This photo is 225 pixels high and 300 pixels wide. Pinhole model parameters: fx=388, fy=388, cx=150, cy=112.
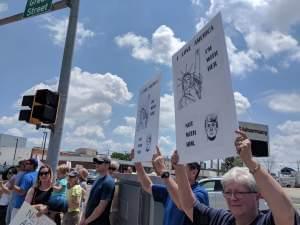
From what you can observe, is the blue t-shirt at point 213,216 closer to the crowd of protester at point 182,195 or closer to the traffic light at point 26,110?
the crowd of protester at point 182,195

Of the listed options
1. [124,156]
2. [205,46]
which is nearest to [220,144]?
[205,46]

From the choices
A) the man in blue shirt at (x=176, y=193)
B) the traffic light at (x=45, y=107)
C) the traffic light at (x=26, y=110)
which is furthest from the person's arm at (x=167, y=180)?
the traffic light at (x=26, y=110)

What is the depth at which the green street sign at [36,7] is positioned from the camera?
8.45 metres

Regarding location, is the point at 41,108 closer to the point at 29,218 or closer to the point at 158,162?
the point at 29,218

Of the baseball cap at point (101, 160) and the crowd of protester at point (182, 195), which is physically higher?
the baseball cap at point (101, 160)

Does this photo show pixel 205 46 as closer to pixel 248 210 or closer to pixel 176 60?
pixel 176 60

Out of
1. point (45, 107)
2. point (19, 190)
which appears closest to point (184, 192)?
point (19, 190)

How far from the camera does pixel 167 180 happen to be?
358 centimetres

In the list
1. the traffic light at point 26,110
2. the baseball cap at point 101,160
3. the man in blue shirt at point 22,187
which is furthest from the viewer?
the traffic light at point 26,110

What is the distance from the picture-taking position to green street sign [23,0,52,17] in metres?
8.45

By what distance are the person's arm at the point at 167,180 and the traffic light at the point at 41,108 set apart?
3434 mm

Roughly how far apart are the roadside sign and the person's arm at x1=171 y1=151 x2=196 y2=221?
367cm

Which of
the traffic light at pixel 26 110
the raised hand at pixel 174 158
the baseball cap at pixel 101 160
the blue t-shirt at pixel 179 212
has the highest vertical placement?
the traffic light at pixel 26 110

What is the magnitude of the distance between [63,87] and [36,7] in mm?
2480
